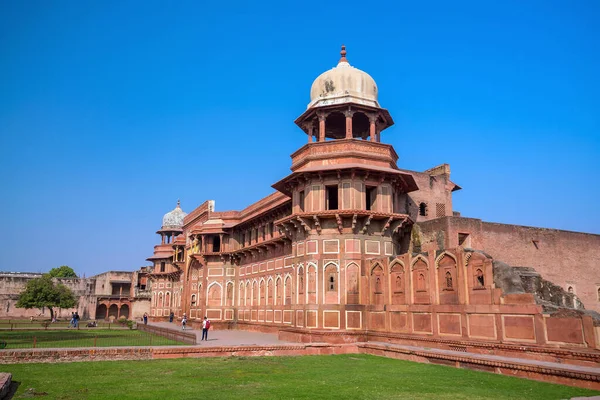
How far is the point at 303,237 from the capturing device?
2488 centimetres

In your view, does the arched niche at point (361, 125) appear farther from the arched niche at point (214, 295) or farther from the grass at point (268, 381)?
the arched niche at point (214, 295)

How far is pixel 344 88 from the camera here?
86.3ft

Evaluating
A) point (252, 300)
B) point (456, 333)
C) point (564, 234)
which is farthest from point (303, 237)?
point (564, 234)

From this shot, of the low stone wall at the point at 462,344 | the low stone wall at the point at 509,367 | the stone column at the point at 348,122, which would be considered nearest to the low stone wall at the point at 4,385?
the low stone wall at the point at 509,367

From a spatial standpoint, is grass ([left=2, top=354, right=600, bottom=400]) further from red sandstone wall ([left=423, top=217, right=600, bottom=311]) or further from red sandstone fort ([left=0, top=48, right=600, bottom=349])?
red sandstone wall ([left=423, top=217, right=600, bottom=311])

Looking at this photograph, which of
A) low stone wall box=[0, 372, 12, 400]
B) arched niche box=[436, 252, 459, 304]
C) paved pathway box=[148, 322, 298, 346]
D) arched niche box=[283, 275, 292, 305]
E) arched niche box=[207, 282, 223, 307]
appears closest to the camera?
low stone wall box=[0, 372, 12, 400]

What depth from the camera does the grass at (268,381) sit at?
10.6 meters

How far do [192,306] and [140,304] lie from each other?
34.5m

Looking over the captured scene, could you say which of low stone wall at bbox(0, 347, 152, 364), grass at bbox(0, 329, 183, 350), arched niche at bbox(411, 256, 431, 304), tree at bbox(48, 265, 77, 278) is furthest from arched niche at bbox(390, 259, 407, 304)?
tree at bbox(48, 265, 77, 278)

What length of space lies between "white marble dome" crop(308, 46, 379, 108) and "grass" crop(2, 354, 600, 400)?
46.4ft

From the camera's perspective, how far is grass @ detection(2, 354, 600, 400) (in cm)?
1060

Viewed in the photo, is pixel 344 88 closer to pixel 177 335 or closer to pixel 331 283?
pixel 331 283

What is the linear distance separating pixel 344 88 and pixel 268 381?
1758 cm

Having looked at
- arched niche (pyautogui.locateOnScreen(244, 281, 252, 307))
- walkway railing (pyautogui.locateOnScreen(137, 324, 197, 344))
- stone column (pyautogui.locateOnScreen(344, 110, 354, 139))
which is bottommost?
walkway railing (pyautogui.locateOnScreen(137, 324, 197, 344))
